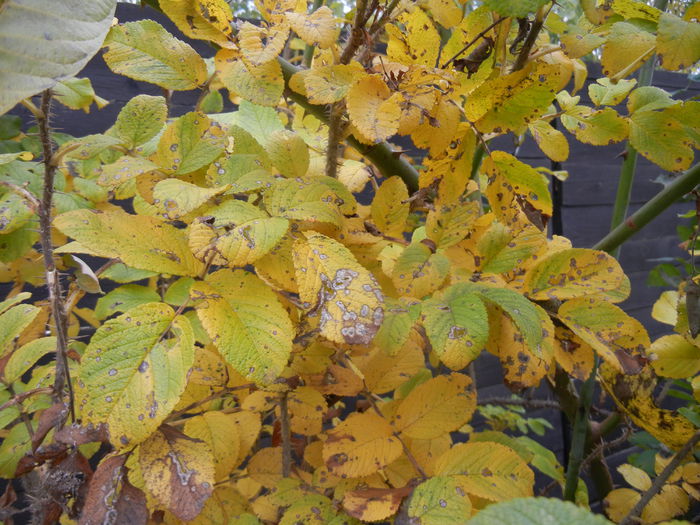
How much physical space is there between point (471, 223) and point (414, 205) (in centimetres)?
11

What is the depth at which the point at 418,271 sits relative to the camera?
0.59 metres

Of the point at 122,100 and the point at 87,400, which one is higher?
the point at 87,400

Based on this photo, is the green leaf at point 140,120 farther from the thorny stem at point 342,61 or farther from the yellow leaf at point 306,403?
the yellow leaf at point 306,403

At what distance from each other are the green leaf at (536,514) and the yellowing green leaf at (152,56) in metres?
0.54

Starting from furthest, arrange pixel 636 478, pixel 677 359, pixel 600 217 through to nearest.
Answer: pixel 600 217 < pixel 636 478 < pixel 677 359

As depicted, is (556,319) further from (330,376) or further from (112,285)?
(112,285)

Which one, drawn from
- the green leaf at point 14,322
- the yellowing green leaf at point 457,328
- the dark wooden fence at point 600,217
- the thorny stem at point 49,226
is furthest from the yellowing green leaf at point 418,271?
the dark wooden fence at point 600,217

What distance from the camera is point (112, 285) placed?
1.39 meters

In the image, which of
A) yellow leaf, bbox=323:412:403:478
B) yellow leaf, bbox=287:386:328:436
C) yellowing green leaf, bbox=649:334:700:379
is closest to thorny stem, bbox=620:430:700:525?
yellowing green leaf, bbox=649:334:700:379

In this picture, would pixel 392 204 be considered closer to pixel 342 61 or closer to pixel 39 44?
pixel 342 61

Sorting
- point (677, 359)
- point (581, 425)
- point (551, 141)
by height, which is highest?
point (551, 141)

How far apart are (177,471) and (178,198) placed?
0.87 ft

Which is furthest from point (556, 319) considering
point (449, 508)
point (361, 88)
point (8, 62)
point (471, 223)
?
point (8, 62)

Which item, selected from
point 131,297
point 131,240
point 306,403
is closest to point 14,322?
point 131,297
